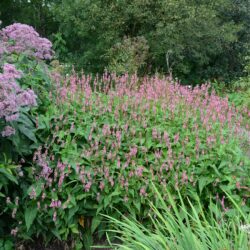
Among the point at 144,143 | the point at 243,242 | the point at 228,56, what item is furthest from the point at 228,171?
the point at 228,56

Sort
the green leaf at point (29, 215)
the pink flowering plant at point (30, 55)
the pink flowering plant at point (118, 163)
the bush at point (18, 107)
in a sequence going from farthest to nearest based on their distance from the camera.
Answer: the pink flowering plant at point (30, 55), the pink flowering plant at point (118, 163), the green leaf at point (29, 215), the bush at point (18, 107)

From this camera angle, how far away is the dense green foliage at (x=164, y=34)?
428 inches

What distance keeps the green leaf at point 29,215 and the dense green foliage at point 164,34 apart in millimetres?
6259

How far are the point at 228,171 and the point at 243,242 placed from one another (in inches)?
54.7

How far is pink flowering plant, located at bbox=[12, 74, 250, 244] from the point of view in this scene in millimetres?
3570

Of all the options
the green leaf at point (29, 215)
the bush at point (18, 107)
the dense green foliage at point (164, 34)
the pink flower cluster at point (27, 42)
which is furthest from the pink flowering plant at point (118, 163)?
the dense green foliage at point (164, 34)

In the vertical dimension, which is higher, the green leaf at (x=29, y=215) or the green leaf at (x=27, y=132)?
the green leaf at (x=27, y=132)

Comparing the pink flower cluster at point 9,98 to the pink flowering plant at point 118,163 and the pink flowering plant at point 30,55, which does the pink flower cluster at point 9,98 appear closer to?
the pink flowering plant at point 118,163

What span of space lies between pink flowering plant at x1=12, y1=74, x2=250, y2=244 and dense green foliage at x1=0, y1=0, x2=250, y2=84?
5242 millimetres

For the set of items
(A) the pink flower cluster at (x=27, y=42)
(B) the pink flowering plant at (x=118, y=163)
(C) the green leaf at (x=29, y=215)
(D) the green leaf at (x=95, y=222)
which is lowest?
(D) the green leaf at (x=95, y=222)

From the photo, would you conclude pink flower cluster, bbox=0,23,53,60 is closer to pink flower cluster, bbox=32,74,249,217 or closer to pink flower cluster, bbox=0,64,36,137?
pink flower cluster, bbox=32,74,249,217

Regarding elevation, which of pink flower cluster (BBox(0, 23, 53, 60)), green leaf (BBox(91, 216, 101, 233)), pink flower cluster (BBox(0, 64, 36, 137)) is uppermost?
pink flower cluster (BBox(0, 23, 53, 60))

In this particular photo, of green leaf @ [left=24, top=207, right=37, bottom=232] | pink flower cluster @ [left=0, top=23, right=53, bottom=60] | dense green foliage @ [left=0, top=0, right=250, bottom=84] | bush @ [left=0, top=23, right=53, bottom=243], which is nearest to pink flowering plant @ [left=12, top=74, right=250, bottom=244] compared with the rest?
green leaf @ [left=24, top=207, right=37, bottom=232]

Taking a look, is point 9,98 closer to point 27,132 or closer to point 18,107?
point 18,107
